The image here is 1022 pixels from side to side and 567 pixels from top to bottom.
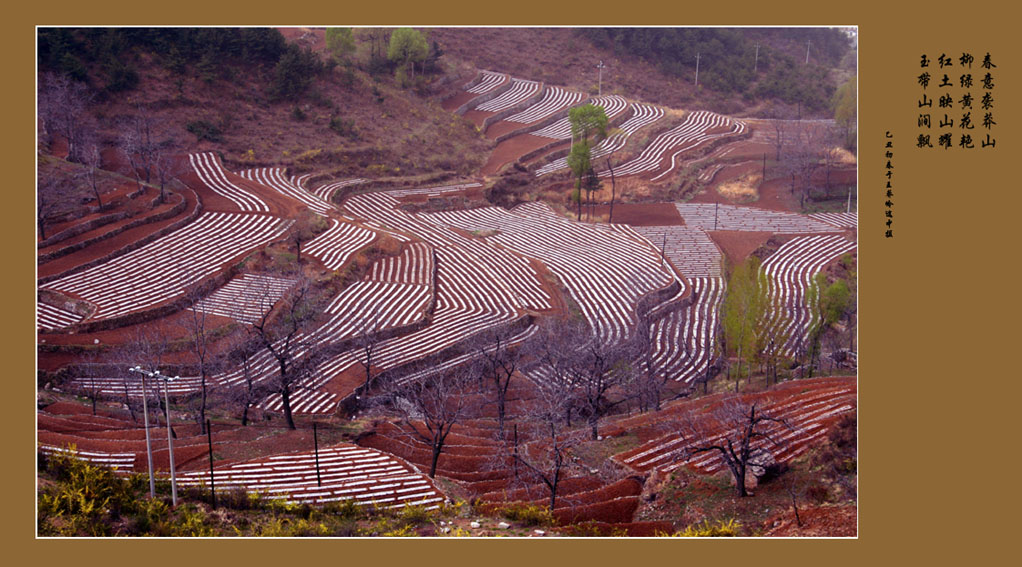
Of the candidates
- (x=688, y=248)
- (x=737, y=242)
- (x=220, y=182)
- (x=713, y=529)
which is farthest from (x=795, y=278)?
(x=220, y=182)

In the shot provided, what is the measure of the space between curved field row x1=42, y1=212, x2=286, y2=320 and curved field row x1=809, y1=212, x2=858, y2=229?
37094 millimetres

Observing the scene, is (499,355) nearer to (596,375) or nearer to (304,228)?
(596,375)

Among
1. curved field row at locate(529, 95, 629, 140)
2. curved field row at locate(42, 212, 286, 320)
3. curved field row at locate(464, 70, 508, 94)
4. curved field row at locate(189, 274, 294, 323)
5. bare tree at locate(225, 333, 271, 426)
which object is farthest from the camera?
curved field row at locate(464, 70, 508, 94)

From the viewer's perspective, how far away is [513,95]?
269ft

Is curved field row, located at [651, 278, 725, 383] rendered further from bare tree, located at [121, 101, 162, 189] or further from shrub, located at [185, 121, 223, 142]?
shrub, located at [185, 121, 223, 142]

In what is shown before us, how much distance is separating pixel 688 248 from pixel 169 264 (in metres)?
29.7

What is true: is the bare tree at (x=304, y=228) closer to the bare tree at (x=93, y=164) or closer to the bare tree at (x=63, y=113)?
the bare tree at (x=93, y=164)

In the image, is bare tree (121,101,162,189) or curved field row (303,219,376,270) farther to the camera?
bare tree (121,101,162,189)

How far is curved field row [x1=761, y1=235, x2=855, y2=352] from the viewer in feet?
119

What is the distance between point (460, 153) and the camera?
6756 centimetres

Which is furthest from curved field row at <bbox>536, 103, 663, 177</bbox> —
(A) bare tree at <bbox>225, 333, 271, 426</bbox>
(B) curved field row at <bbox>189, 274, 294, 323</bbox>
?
(A) bare tree at <bbox>225, 333, 271, 426</bbox>

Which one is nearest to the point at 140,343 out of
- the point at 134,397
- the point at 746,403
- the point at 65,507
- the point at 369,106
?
the point at 134,397

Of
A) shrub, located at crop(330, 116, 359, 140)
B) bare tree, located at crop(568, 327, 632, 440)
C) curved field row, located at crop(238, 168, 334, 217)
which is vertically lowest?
bare tree, located at crop(568, 327, 632, 440)

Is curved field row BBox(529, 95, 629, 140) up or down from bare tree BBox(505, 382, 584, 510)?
up
